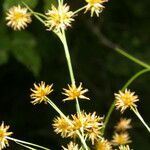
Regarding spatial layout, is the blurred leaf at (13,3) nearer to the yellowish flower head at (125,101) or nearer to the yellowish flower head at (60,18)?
the yellowish flower head at (60,18)

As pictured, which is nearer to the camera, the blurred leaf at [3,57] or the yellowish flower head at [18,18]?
the yellowish flower head at [18,18]

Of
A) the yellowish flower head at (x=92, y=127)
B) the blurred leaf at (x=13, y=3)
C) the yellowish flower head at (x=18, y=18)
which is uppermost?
the blurred leaf at (x=13, y=3)

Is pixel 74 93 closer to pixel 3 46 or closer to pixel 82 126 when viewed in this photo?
pixel 82 126

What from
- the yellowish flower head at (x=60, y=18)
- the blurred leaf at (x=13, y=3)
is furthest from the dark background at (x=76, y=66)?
the yellowish flower head at (x=60, y=18)

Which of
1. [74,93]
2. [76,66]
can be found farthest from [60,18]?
[76,66]

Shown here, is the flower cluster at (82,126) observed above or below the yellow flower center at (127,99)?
below

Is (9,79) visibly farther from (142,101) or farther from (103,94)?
(142,101)

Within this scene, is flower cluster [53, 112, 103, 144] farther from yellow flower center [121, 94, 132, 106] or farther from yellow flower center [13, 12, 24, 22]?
yellow flower center [13, 12, 24, 22]

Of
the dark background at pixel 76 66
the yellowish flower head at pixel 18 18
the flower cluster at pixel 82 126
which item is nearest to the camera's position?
the flower cluster at pixel 82 126

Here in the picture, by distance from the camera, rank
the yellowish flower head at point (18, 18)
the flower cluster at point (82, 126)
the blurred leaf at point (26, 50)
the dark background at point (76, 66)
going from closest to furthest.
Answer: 1. the flower cluster at point (82, 126)
2. the yellowish flower head at point (18, 18)
3. the blurred leaf at point (26, 50)
4. the dark background at point (76, 66)
